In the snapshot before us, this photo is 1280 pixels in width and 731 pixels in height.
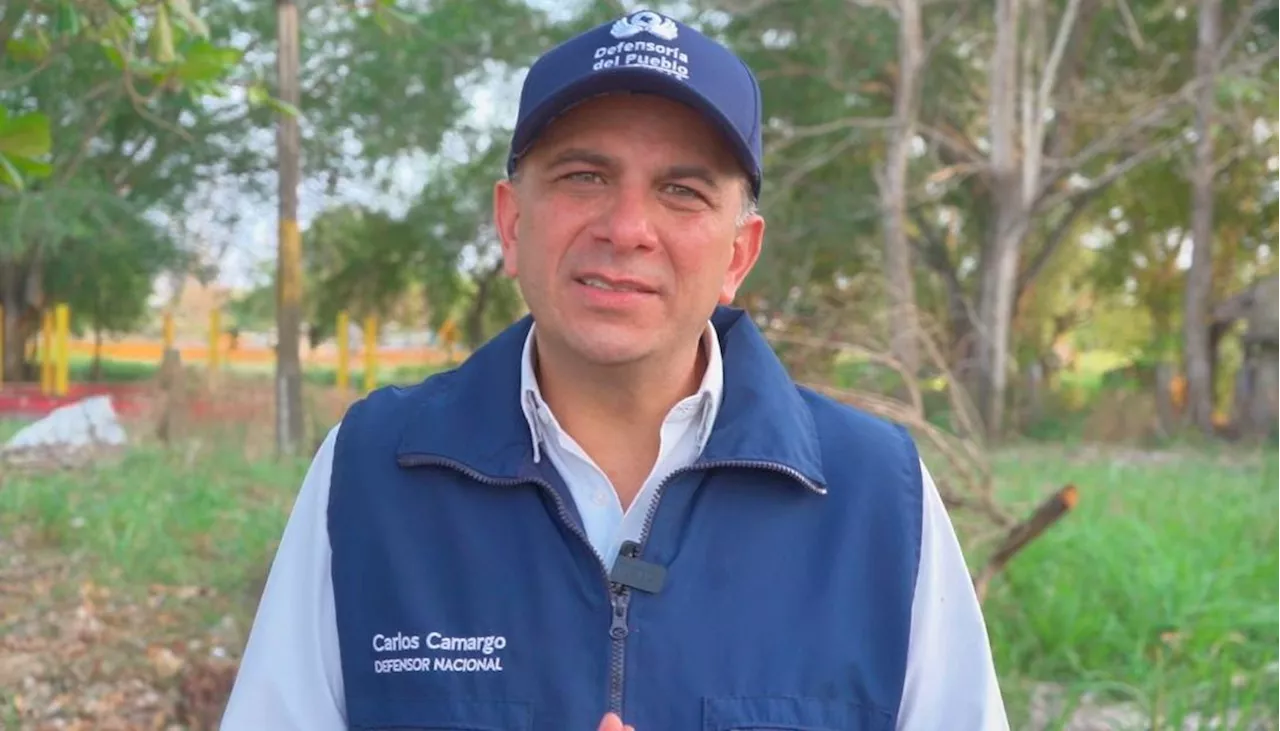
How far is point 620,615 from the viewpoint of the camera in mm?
1598

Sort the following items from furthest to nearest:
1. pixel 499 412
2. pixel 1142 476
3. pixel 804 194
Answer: pixel 804 194 < pixel 1142 476 < pixel 499 412

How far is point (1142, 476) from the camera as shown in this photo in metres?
10.0

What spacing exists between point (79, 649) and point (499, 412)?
350 cm

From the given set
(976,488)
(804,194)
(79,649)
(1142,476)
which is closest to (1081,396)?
(804,194)

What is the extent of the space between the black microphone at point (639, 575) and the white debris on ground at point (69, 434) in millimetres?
6849

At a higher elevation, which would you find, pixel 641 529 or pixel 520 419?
pixel 520 419

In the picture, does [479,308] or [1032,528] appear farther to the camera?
[479,308]

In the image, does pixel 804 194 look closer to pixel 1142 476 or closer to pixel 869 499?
pixel 1142 476

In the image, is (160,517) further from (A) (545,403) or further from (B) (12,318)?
(B) (12,318)

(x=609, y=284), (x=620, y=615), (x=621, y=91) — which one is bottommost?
Answer: (x=620, y=615)

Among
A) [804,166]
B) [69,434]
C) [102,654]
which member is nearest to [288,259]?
[69,434]

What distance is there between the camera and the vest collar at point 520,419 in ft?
5.50

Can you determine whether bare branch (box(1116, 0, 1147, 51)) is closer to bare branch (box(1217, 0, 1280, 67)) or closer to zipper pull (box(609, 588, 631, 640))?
bare branch (box(1217, 0, 1280, 67))

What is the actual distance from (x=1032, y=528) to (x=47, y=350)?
1757 centimetres
